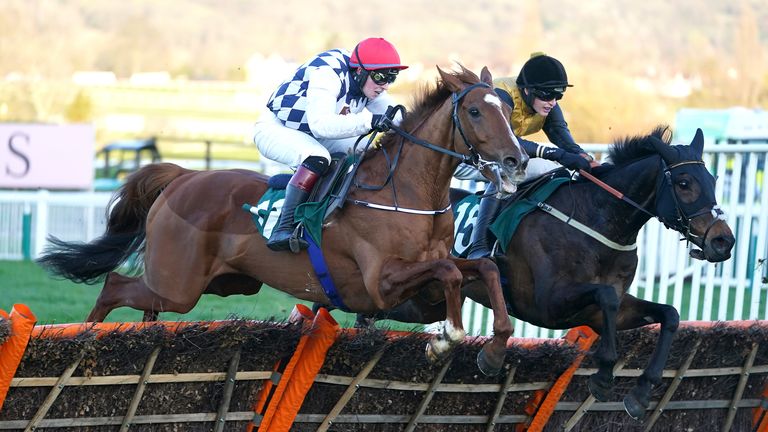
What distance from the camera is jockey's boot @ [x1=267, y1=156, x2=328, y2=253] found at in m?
5.08

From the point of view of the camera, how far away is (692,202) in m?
4.88

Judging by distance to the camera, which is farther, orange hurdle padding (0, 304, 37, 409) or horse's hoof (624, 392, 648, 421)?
horse's hoof (624, 392, 648, 421)

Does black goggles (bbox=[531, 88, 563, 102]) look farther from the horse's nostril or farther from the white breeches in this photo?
the horse's nostril

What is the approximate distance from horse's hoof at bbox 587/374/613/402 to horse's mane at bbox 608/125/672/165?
1.21 m

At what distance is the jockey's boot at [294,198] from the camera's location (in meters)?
5.08

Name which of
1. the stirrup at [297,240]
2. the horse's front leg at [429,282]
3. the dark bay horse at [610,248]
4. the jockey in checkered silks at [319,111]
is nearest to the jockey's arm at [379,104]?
the jockey in checkered silks at [319,111]

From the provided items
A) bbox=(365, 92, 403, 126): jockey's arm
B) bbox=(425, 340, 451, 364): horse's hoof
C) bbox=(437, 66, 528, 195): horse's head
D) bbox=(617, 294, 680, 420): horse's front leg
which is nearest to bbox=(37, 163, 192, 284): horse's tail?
bbox=(365, 92, 403, 126): jockey's arm

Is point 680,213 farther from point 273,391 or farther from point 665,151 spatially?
point 273,391

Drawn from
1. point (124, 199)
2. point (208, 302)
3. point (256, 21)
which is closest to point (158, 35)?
point (256, 21)

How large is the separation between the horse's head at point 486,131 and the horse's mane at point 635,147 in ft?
3.16

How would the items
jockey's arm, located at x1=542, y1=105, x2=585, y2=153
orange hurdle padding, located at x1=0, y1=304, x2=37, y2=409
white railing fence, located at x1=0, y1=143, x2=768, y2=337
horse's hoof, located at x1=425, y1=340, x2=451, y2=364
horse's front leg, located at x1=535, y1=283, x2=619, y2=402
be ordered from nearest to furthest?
1. orange hurdle padding, located at x1=0, y1=304, x2=37, y2=409
2. horse's hoof, located at x1=425, y1=340, x2=451, y2=364
3. horse's front leg, located at x1=535, y1=283, x2=619, y2=402
4. jockey's arm, located at x1=542, y1=105, x2=585, y2=153
5. white railing fence, located at x1=0, y1=143, x2=768, y2=337

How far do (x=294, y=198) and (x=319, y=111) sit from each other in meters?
0.43

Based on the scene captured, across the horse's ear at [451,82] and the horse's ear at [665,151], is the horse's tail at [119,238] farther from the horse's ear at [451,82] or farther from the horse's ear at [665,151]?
the horse's ear at [665,151]

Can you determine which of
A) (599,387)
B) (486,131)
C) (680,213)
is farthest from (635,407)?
(486,131)
